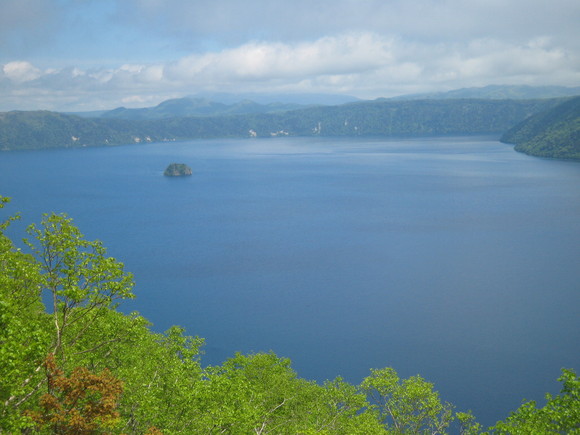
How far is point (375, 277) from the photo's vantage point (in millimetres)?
83438

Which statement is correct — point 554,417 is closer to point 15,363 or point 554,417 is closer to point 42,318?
point 15,363

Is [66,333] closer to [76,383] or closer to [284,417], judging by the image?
[76,383]

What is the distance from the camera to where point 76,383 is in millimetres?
13773

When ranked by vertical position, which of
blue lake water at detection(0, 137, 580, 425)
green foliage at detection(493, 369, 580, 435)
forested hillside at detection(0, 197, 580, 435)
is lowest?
blue lake water at detection(0, 137, 580, 425)

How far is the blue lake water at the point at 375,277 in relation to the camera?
2248 inches

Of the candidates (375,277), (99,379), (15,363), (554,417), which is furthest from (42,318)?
(375,277)

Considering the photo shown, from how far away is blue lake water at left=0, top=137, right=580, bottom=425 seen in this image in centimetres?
5709

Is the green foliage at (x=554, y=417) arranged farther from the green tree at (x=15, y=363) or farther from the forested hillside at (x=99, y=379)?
the green tree at (x=15, y=363)

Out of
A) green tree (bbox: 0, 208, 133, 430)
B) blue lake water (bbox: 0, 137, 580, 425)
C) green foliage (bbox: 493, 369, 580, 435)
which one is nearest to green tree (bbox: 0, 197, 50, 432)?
green tree (bbox: 0, 208, 133, 430)

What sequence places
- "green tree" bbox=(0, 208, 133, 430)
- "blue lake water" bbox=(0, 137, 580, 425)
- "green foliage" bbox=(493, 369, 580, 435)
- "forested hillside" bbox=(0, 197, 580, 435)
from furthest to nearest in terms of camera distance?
"blue lake water" bbox=(0, 137, 580, 425) < "green foliage" bbox=(493, 369, 580, 435) < "forested hillside" bbox=(0, 197, 580, 435) < "green tree" bbox=(0, 208, 133, 430)

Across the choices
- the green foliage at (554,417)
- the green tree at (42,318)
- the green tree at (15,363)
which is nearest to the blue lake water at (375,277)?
the green foliage at (554,417)

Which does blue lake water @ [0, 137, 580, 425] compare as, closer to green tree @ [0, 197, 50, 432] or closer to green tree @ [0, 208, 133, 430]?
green tree @ [0, 208, 133, 430]

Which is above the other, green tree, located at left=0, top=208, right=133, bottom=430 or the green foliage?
green tree, located at left=0, top=208, right=133, bottom=430

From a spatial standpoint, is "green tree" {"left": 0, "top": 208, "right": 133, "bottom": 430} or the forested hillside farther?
the forested hillside
